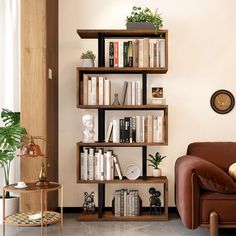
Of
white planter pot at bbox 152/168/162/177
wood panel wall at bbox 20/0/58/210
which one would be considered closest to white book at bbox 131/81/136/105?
white planter pot at bbox 152/168/162/177

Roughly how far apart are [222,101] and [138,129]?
1029 mm

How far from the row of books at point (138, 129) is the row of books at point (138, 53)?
552 mm

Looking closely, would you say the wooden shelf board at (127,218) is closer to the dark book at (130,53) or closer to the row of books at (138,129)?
the row of books at (138,129)

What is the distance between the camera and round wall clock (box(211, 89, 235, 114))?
4.31 m

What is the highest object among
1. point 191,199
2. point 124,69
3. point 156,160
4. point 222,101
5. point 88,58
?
point 88,58

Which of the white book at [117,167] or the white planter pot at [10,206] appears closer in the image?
the white planter pot at [10,206]

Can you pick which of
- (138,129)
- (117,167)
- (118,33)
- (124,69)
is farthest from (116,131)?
(118,33)

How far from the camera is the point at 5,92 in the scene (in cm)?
436

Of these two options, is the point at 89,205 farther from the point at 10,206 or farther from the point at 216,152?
the point at 216,152

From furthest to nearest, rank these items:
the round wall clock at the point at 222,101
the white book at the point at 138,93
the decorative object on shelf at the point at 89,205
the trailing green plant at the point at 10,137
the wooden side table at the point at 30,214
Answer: the round wall clock at the point at 222,101 → the decorative object on shelf at the point at 89,205 → the white book at the point at 138,93 → the trailing green plant at the point at 10,137 → the wooden side table at the point at 30,214

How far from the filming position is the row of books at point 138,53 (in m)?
4.00

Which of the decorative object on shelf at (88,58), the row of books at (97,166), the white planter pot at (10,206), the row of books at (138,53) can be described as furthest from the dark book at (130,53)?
the white planter pot at (10,206)

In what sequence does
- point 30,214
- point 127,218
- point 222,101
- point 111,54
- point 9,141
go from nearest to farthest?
point 30,214
point 9,141
point 127,218
point 111,54
point 222,101

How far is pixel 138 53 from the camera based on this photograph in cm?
402
